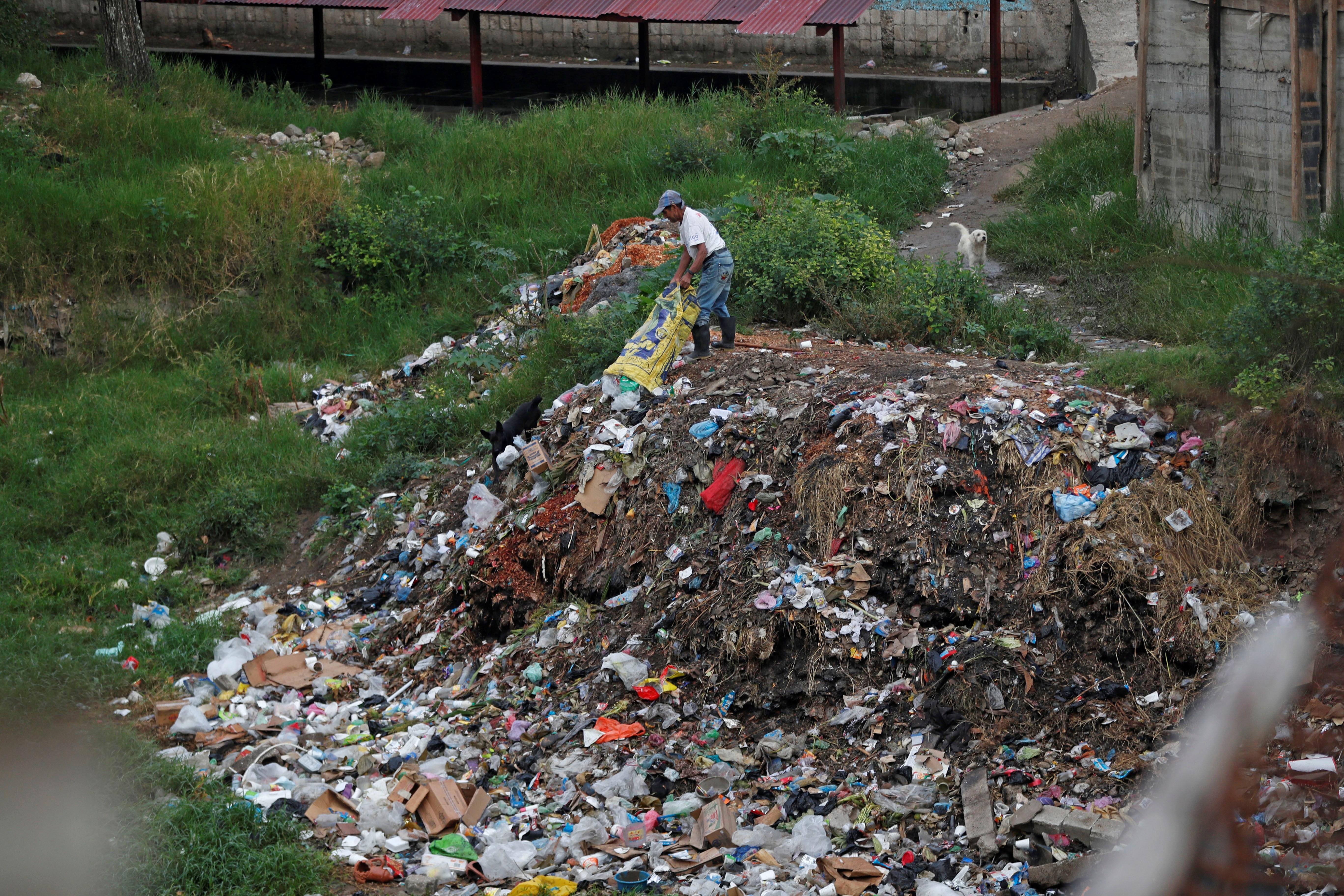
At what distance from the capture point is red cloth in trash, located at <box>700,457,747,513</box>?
622cm

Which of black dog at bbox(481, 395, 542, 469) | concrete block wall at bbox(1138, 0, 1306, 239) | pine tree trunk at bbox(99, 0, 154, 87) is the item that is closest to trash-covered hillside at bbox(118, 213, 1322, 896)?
black dog at bbox(481, 395, 542, 469)

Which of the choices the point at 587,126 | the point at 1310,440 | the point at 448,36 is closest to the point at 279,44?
the point at 448,36

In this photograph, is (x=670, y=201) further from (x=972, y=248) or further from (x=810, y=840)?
(x=810, y=840)

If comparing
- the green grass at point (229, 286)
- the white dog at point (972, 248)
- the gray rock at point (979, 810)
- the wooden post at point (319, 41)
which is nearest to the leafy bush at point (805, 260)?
the white dog at point (972, 248)

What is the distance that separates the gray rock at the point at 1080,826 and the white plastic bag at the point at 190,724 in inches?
163

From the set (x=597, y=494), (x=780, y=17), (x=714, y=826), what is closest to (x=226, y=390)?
(x=597, y=494)

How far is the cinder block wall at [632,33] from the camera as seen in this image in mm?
17281

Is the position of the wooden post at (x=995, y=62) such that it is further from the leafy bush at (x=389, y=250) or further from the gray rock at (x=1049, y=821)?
the gray rock at (x=1049, y=821)

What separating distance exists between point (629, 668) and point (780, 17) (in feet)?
35.1

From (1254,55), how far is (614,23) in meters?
12.6

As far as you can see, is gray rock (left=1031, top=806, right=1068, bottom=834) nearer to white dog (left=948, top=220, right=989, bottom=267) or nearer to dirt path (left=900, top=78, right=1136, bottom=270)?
white dog (left=948, top=220, right=989, bottom=267)

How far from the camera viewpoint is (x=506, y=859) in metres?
4.45

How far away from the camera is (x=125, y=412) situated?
934cm

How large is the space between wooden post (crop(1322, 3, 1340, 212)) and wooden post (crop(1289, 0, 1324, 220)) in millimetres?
47
